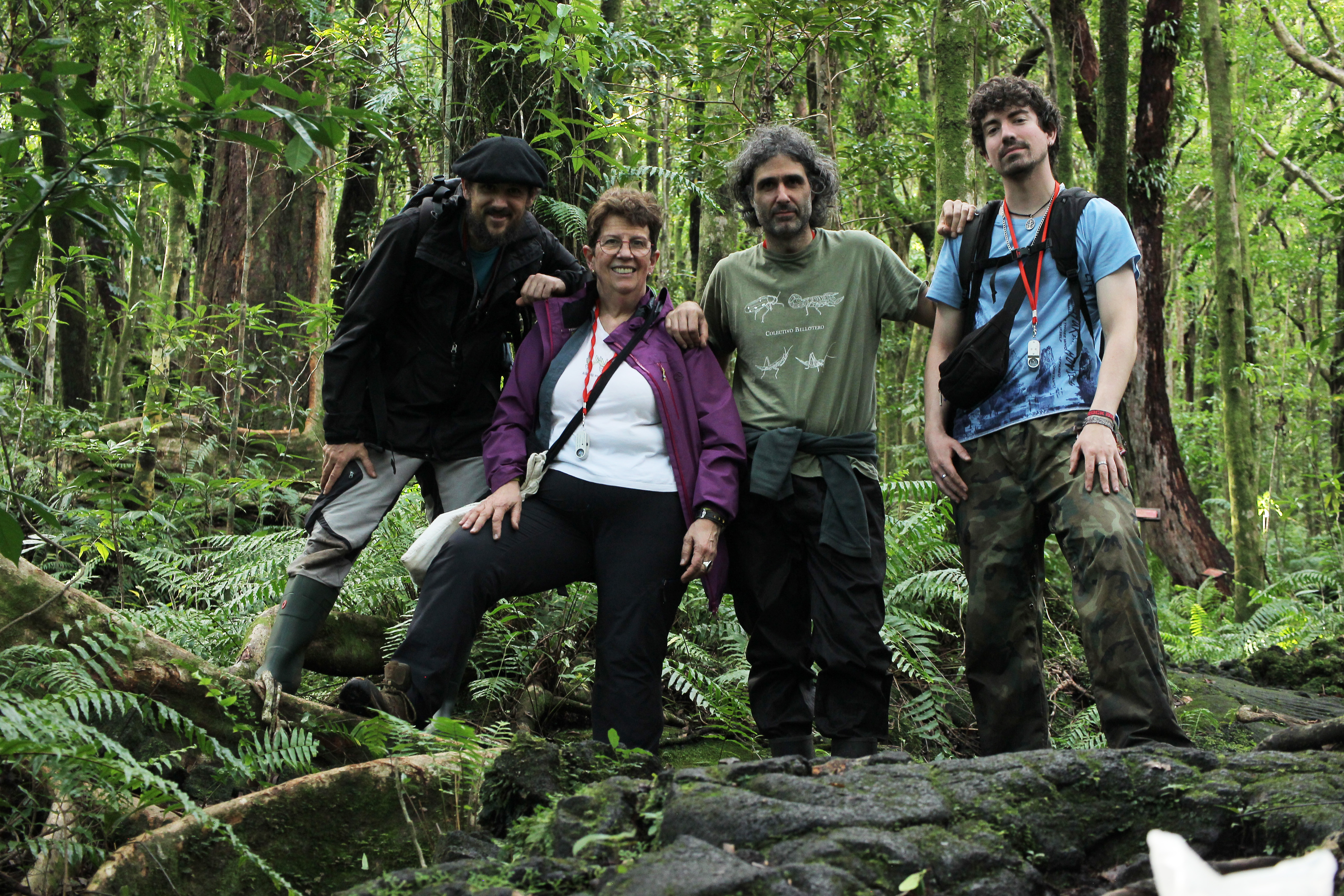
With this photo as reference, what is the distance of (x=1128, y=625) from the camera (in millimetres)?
3541

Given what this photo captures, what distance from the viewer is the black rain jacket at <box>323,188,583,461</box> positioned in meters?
4.20

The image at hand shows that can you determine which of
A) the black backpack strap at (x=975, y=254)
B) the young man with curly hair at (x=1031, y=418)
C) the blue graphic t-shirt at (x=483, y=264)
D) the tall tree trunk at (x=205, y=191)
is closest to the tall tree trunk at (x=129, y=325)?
the tall tree trunk at (x=205, y=191)

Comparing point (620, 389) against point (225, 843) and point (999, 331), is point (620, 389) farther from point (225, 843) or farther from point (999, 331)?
point (225, 843)

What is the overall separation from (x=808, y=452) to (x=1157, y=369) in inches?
422

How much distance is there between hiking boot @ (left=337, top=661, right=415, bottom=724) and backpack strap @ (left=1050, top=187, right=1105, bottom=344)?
2.98 m

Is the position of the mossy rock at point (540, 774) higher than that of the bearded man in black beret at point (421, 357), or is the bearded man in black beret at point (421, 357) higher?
the bearded man in black beret at point (421, 357)

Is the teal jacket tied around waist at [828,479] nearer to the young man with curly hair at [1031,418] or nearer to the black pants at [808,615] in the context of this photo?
the black pants at [808,615]

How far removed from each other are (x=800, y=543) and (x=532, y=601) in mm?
2023

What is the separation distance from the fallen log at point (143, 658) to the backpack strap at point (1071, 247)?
3319 millimetres

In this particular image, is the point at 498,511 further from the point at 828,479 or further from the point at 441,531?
the point at 828,479

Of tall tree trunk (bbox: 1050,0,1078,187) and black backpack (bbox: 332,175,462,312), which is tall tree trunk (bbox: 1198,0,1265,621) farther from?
black backpack (bbox: 332,175,462,312)

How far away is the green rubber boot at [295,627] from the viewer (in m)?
4.07

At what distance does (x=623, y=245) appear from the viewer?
4129 millimetres

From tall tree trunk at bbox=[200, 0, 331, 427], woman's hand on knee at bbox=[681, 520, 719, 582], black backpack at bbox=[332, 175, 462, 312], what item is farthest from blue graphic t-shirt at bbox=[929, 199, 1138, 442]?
tall tree trunk at bbox=[200, 0, 331, 427]
